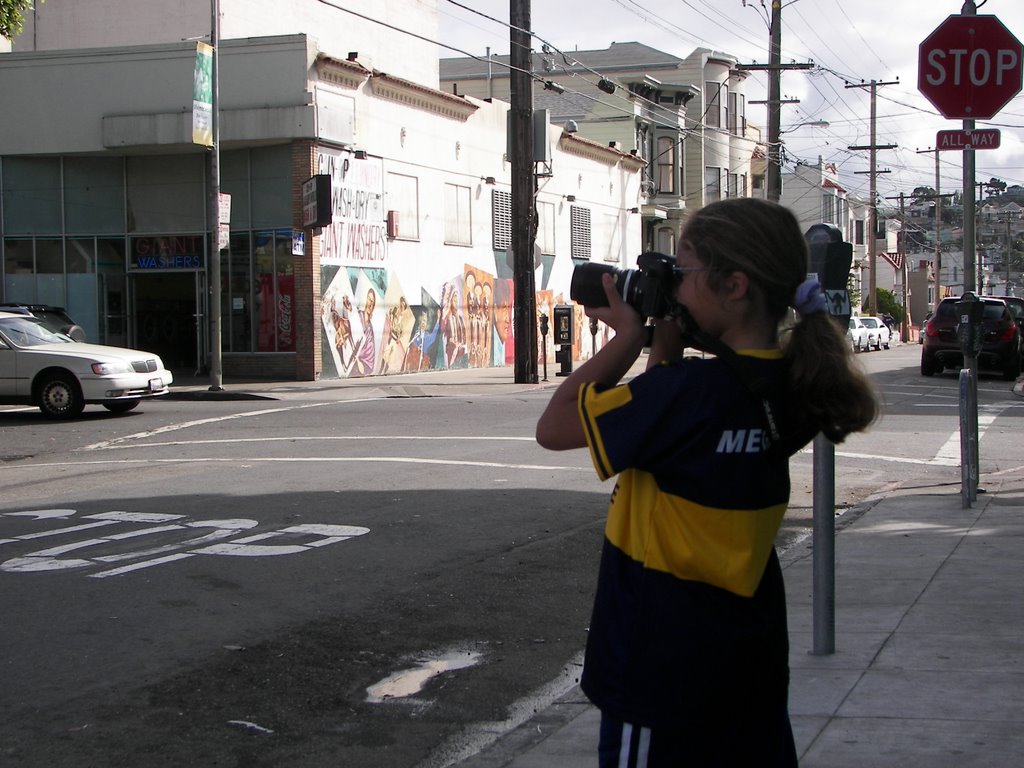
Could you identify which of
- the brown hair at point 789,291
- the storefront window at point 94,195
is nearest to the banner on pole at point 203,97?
the storefront window at point 94,195

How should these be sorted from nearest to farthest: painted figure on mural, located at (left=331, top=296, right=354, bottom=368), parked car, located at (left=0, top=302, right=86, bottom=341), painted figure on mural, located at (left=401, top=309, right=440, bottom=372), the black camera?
the black camera, parked car, located at (left=0, top=302, right=86, bottom=341), painted figure on mural, located at (left=331, top=296, right=354, bottom=368), painted figure on mural, located at (left=401, top=309, right=440, bottom=372)

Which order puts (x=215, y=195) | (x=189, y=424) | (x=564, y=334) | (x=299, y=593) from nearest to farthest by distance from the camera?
(x=299, y=593) → (x=189, y=424) → (x=215, y=195) → (x=564, y=334)

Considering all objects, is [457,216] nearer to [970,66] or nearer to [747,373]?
[970,66]

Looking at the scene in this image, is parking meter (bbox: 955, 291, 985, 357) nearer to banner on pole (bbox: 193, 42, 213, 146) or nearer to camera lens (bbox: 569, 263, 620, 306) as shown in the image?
camera lens (bbox: 569, 263, 620, 306)

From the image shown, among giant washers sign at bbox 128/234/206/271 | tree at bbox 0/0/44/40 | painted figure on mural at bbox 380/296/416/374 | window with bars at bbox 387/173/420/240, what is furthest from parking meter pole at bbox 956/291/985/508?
window with bars at bbox 387/173/420/240

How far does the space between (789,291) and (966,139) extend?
7152 mm

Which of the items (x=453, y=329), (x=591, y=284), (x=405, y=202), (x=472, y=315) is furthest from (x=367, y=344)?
(x=591, y=284)

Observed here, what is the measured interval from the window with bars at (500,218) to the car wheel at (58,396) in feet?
60.1

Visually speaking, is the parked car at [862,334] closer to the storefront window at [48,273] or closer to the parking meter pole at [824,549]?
the storefront window at [48,273]

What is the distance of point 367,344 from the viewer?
1142 inches

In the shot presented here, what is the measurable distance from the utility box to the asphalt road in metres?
14.4

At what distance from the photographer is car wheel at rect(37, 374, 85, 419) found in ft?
60.3

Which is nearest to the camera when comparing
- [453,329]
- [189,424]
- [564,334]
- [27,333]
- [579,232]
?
[189,424]

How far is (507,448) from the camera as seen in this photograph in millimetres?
13984
